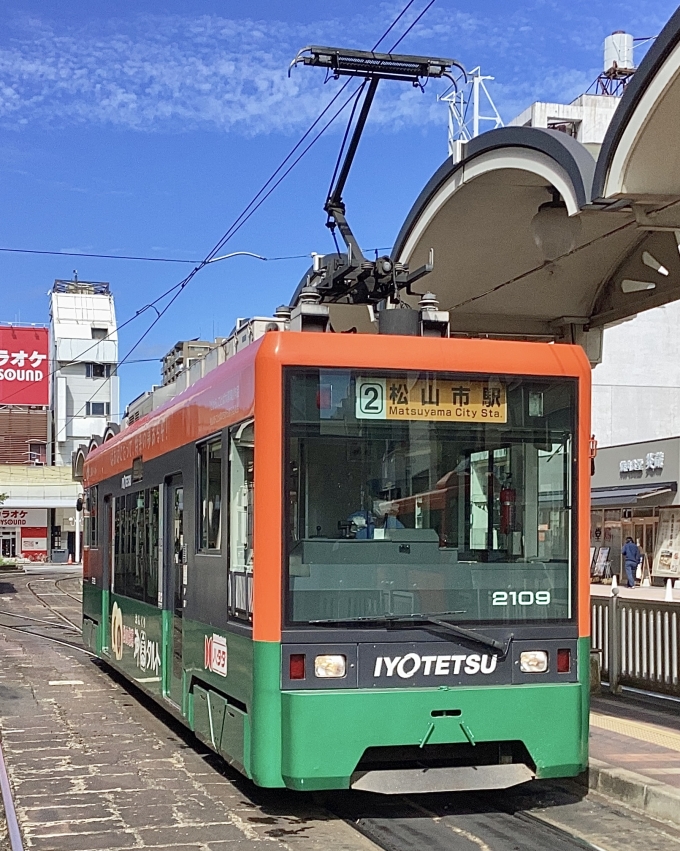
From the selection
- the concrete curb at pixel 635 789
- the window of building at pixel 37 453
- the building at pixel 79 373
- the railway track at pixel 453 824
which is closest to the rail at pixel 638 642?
the concrete curb at pixel 635 789

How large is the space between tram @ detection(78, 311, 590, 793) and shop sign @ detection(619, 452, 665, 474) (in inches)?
1269

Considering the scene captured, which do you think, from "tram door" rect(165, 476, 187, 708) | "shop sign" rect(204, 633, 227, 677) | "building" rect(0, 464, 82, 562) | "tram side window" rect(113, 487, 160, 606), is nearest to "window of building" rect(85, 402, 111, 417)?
"building" rect(0, 464, 82, 562)

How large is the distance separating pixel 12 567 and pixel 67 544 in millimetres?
20950

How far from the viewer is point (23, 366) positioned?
78.6 meters

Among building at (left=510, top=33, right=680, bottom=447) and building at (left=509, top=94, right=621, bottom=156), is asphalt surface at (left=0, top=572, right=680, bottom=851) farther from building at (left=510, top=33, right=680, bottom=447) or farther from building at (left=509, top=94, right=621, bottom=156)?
building at (left=509, top=94, right=621, bottom=156)

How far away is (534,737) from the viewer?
Answer: 708 centimetres

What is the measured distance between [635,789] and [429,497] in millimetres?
2215

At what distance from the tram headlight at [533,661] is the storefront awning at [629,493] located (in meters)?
31.7

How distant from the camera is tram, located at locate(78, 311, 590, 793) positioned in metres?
6.86

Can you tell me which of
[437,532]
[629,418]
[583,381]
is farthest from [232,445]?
[629,418]

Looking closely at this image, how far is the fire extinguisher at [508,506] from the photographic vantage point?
7.34 metres

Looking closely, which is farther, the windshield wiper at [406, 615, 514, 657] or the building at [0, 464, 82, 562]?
the building at [0, 464, 82, 562]

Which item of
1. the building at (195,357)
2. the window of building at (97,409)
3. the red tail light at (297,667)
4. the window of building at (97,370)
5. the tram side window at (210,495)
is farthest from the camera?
the window of building at (97,370)

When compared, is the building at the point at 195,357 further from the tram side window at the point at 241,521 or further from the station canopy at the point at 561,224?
the station canopy at the point at 561,224
